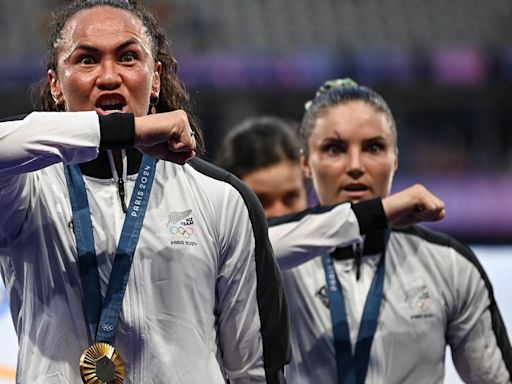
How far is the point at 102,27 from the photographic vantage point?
2.33 m

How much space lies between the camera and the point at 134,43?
2.35 meters

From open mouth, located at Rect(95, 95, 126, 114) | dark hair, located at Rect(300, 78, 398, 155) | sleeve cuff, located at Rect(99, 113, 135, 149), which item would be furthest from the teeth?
dark hair, located at Rect(300, 78, 398, 155)

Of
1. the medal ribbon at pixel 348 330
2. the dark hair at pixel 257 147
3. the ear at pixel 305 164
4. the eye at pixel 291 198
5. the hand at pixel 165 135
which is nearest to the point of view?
the hand at pixel 165 135

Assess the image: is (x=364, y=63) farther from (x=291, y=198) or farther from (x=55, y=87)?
(x=55, y=87)

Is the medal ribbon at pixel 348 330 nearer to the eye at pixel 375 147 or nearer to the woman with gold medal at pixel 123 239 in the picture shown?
the eye at pixel 375 147

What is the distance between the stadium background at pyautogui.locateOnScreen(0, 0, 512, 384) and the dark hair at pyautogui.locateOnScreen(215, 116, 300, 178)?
22.6ft

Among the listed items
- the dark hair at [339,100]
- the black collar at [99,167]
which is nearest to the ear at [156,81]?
the black collar at [99,167]

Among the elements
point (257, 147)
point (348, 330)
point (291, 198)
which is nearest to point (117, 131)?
point (348, 330)

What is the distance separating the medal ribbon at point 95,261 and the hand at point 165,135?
19cm

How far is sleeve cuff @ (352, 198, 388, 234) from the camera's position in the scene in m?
2.86

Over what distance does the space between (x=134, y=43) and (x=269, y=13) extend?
1226 cm

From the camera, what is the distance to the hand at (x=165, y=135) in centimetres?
204

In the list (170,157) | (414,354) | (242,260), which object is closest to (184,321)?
(242,260)

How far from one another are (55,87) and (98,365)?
695 millimetres
